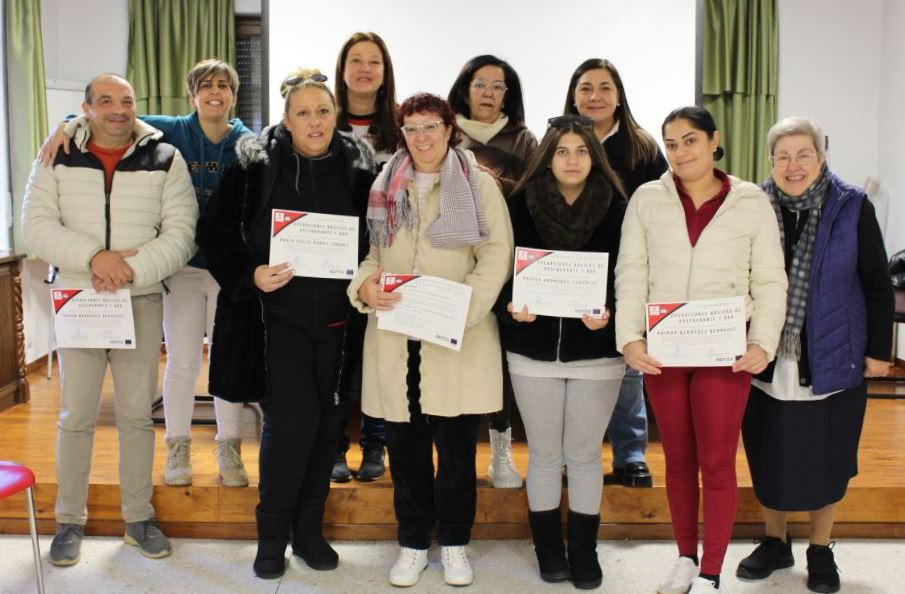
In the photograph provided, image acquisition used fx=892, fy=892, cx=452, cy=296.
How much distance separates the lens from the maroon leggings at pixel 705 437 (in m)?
2.42

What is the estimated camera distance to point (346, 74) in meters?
3.00

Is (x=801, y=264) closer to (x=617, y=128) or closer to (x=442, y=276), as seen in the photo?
(x=617, y=128)

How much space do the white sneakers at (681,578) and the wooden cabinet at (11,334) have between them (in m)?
3.29

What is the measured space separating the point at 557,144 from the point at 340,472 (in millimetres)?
1387

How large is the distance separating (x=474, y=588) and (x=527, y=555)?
0.98 ft

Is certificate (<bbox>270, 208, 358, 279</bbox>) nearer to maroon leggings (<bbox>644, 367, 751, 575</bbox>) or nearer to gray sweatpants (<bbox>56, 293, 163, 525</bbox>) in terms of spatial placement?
gray sweatpants (<bbox>56, 293, 163, 525</bbox>)

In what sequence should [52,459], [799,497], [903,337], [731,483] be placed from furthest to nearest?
[903,337] → [52,459] → [799,497] → [731,483]

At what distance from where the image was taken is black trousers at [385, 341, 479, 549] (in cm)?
258

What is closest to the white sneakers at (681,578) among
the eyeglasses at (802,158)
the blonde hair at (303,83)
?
the eyeglasses at (802,158)

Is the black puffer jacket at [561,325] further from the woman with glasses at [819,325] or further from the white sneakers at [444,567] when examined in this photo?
the white sneakers at [444,567]

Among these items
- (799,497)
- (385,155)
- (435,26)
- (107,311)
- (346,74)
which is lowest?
(799,497)

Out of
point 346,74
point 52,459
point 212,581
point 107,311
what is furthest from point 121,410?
point 346,74

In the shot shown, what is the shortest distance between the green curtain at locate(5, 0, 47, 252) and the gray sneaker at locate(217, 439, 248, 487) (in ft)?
8.25

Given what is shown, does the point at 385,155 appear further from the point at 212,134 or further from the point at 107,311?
the point at 107,311
